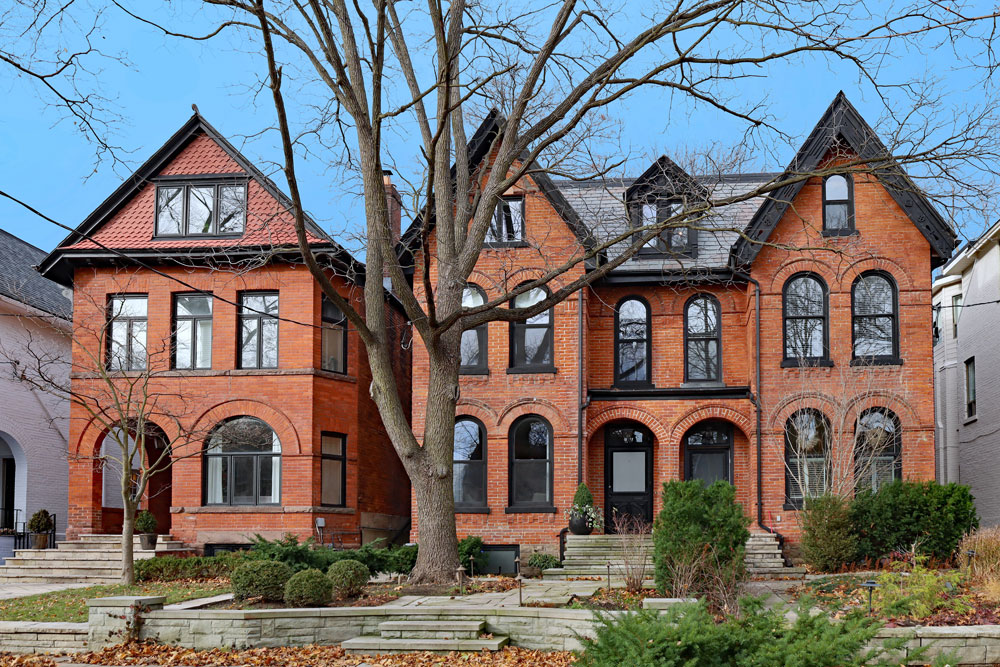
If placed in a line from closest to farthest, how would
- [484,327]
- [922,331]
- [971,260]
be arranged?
[922,331] < [484,327] < [971,260]

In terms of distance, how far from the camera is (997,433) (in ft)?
83.5

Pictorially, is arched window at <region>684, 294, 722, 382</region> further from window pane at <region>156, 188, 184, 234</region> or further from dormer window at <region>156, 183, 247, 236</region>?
window pane at <region>156, 188, 184, 234</region>

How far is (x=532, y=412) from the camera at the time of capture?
76.2ft

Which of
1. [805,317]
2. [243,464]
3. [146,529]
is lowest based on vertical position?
[146,529]

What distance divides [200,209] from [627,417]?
37.5ft

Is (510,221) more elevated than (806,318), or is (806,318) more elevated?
(510,221)

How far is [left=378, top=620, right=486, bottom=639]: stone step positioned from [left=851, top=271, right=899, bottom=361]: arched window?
13644mm

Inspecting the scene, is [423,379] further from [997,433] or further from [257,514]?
[997,433]

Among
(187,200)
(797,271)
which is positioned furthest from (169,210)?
(797,271)

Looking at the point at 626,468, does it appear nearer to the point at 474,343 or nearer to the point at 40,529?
the point at 474,343

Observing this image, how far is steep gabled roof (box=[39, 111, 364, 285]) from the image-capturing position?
2375 cm

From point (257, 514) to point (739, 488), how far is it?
1120 centimetres

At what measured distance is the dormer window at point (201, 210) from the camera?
2447 centimetres

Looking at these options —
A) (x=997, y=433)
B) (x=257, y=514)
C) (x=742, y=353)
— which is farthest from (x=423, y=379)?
(x=997, y=433)
